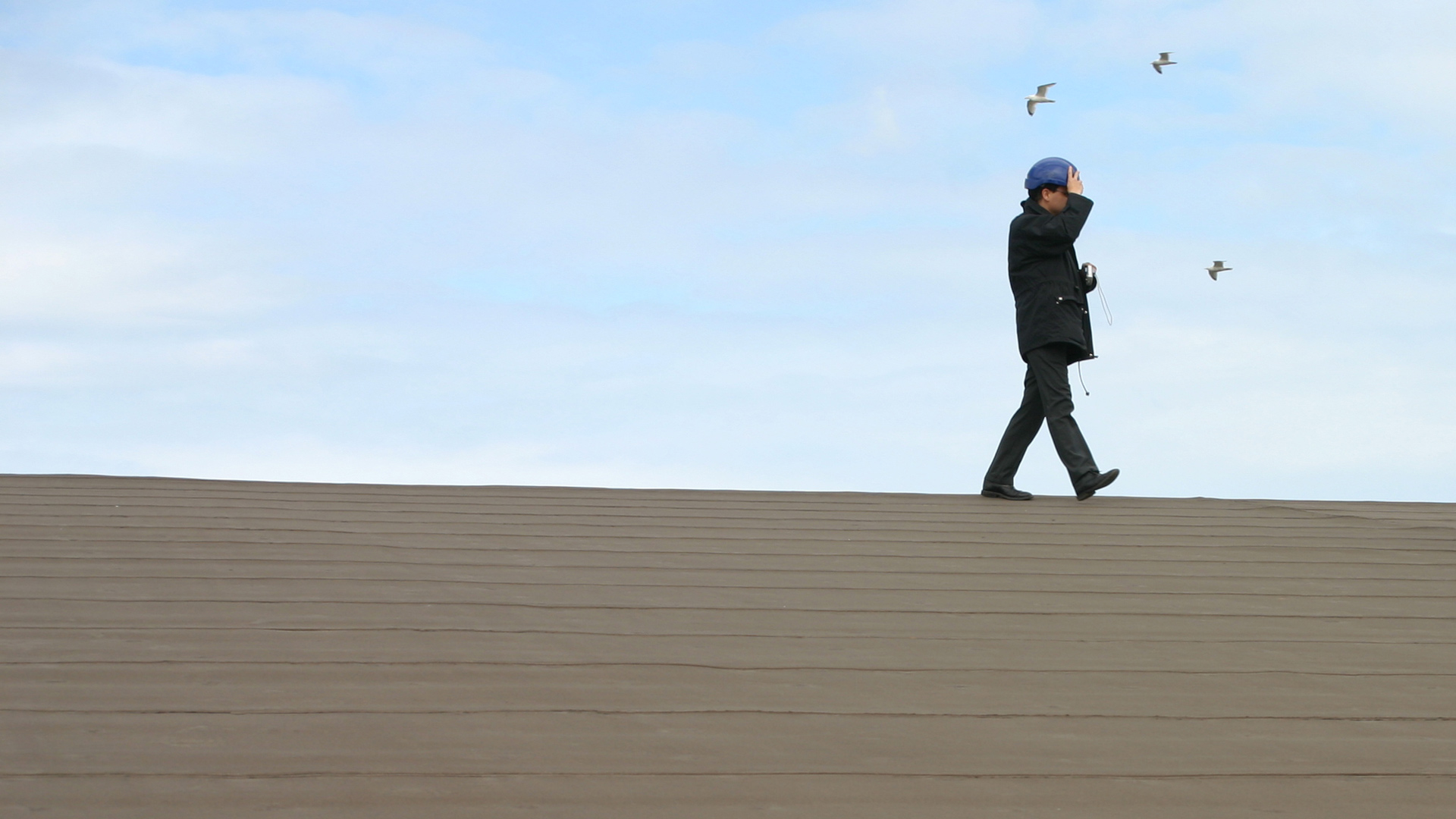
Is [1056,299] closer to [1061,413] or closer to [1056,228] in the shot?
[1056,228]

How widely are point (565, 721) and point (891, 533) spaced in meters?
2.51

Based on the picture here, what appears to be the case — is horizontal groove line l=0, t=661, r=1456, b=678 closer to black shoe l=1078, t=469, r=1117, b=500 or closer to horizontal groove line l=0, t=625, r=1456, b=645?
horizontal groove line l=0, t=625, r=1456, b=645

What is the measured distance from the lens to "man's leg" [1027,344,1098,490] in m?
5.79

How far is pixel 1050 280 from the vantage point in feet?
19.3

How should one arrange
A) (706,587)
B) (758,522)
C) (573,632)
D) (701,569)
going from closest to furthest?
(573,632)
(706,587)
(701,569)
(758,522)

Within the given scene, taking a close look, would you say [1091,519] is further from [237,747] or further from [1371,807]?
[237,747]

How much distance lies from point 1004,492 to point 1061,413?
481 mm

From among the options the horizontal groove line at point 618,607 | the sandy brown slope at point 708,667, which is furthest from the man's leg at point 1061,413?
the horizontal groove line at point 618,607

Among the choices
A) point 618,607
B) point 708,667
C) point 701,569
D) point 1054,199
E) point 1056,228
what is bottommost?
point 708,667

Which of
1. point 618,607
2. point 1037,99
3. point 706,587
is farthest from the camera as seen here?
point 1037,99

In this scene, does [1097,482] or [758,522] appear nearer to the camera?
[758,522]

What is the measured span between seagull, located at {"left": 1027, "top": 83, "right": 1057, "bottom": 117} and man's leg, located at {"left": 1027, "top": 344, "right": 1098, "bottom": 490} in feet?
9.49

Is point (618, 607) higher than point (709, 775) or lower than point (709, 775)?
higher

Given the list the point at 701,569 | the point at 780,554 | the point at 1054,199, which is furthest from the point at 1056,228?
the point at 701,569
